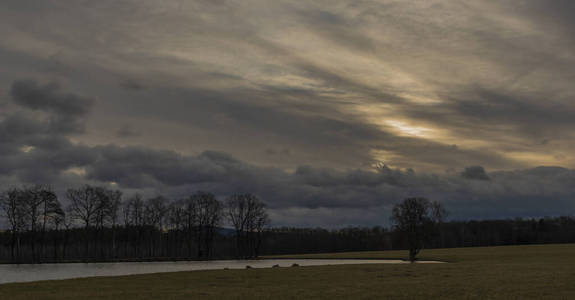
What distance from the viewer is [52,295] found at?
32.2 metres

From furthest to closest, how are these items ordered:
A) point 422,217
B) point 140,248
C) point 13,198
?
point 140,248, point 13,198, point 422,217

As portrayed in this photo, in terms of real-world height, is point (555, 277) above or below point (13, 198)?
below

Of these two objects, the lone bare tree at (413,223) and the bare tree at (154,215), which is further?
the bare tree at (154,215)

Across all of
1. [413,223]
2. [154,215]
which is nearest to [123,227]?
[154,215]

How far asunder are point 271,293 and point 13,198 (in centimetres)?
9457

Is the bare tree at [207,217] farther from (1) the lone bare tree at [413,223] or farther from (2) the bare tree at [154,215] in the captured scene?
→ (1) the lone bare tree at [413,223]

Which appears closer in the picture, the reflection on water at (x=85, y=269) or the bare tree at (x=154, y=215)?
the reflection on water at (x=85, y=269)

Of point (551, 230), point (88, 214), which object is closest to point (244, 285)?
point (88, 214)

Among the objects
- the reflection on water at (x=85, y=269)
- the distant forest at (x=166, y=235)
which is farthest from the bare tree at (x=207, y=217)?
the reflection on water at (x=85, y=269)

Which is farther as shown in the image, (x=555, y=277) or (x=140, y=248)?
(x=140, y=248)

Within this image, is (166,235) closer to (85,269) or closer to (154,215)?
(154,215)

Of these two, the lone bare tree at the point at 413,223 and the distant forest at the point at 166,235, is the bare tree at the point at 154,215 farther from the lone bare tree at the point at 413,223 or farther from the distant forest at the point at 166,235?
the lone bare tree at the point at 413,223

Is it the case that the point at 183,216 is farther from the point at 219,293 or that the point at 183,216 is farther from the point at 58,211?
the point at 219,293

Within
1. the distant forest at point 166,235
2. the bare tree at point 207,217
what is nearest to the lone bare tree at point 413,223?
the distant forest at point 166,235
